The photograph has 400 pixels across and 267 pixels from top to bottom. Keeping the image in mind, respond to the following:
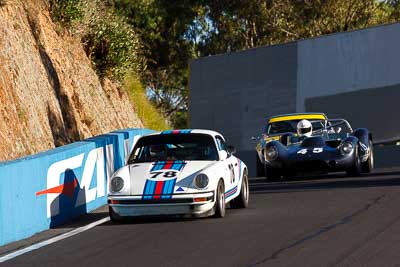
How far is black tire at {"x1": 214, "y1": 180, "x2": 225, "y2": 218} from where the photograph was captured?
1526 centimetres

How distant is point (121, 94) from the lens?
3472 centimetres

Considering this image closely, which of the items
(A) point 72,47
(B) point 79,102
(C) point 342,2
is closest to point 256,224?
(B) point 79,102

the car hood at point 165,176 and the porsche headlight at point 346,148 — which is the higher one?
the porsche headlight at point 346,148

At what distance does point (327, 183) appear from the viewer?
20984 millimetres

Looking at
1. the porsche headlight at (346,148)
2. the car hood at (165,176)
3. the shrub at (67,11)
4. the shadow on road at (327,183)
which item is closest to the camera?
the car hood at (165,176)

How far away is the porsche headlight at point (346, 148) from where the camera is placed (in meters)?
21.6

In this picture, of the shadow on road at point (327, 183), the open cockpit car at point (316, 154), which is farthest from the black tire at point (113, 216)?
the open cockpit car at point (316, 154)

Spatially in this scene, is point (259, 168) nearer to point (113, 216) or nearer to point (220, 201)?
point (220, 201)

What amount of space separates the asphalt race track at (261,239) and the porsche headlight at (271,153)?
419cm

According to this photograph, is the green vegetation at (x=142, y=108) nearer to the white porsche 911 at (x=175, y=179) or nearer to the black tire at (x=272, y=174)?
the black tire at (x=272, y=174)

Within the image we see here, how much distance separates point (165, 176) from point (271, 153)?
23.7 feet

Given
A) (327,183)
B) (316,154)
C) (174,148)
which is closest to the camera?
(174,148)

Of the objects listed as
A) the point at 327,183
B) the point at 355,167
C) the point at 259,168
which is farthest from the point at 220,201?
→ the point at 259,168

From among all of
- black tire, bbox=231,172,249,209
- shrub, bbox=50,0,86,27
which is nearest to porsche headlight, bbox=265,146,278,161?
black tire, bbox=231,172,249,209
